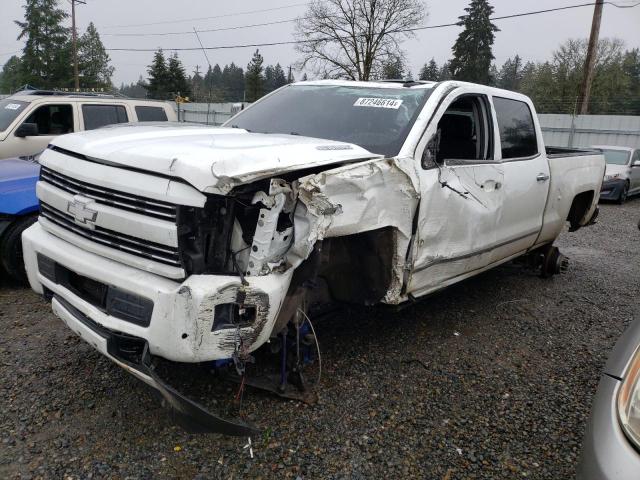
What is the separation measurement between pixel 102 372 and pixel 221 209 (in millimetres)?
1537

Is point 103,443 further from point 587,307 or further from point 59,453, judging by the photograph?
point 587,307

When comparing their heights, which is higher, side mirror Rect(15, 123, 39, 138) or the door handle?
side mirror Rect(15, 123, 39, 138)

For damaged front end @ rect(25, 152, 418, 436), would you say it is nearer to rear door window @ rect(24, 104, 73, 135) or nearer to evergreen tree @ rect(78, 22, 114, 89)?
rear door window @ rect(24, 104, 73, 135)

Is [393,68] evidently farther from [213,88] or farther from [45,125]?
[45,125]

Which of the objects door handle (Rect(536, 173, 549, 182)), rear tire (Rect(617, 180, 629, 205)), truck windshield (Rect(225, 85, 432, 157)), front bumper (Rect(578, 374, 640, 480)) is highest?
truck windshield (Rect(225, 85, 432, 157))

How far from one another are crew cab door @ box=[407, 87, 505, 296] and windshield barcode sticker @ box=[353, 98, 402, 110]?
0.31 m

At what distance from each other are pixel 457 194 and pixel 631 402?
6.72ft

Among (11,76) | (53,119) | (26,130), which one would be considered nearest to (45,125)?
(53,119)

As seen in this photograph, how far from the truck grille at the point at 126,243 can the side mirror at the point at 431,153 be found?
1708mm

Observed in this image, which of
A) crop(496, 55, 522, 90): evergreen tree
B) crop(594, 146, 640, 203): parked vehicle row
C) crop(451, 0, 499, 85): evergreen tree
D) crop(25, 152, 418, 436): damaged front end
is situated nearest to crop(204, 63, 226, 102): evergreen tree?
crop(25, 152, 418, 436): damaged front end

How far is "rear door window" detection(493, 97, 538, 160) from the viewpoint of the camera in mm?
4324

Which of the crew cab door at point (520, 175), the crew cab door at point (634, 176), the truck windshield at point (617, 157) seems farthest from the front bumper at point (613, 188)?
the crew cab door at point (520, 175)

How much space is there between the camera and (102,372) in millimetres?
3143

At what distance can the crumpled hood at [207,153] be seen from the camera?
2.20 m
